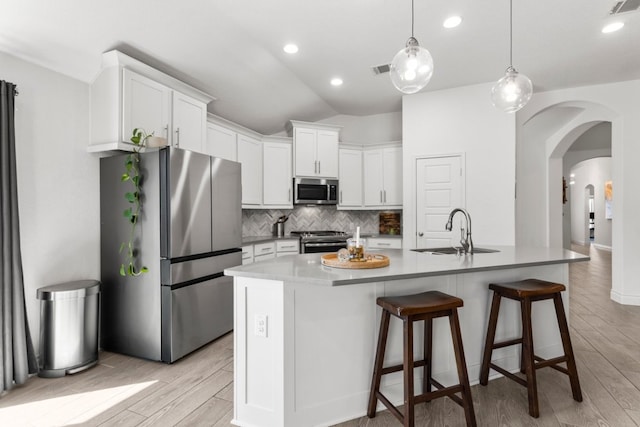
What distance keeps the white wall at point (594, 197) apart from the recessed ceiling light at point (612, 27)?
929 centimetres

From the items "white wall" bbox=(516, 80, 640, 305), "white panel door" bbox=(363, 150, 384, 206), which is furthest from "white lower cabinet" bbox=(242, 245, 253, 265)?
"white wall" bbox=(516, 80, 640, 305)

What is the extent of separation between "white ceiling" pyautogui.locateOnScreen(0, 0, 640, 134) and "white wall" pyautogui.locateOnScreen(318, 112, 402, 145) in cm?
127

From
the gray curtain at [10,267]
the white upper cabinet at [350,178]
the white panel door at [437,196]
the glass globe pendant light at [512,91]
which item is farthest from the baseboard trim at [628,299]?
the gray curtain at [10,267]

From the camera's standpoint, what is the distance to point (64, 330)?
2.60 meters

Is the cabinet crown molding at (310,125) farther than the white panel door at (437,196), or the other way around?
the cabinet crown molding at (310,125)

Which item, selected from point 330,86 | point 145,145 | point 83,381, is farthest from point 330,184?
point 83,381

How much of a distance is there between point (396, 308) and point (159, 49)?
3.01 m

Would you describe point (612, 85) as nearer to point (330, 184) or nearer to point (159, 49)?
point (330, 184)

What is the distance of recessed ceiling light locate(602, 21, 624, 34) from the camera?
3.09 metres

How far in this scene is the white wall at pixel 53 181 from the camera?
2629 mm

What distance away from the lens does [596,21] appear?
3035mm

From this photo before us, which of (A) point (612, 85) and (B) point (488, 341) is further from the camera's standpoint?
(A) point (612, 85)

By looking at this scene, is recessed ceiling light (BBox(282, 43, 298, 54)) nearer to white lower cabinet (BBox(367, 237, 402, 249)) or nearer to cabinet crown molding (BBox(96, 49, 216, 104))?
cabinet crown molding (BBox(96, 49, 216, 104))

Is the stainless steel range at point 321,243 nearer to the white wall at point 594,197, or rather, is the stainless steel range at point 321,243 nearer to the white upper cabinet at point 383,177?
the white upper cabinet at point 383,177
